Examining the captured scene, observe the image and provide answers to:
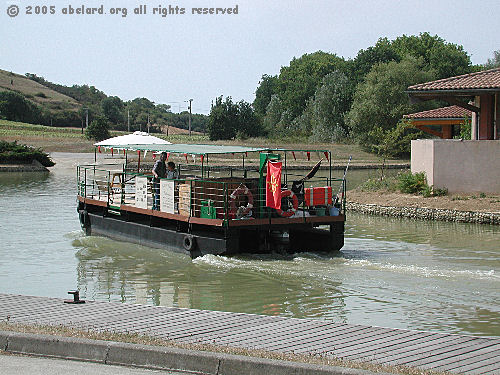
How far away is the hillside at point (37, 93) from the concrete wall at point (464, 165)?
140545mm

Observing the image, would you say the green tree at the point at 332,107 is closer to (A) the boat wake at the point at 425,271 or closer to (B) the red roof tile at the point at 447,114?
(B) the red roof tile at the point at 447,114

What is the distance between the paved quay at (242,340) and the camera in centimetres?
834

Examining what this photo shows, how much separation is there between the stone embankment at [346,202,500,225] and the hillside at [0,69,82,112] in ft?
456

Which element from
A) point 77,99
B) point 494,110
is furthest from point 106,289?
point 77,99

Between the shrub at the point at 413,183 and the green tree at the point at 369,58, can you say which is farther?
the green tree at the point at 369,58

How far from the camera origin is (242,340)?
930 centimetres

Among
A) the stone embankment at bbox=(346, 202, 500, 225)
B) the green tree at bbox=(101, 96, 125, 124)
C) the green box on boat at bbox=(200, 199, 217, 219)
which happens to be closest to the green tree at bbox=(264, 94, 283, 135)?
the green tree at bbox=(101, 96, 125, 124)

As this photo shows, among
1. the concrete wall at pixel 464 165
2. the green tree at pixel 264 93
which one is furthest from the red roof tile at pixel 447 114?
the green tree at pixel 264 93

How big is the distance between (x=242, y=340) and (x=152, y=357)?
123cm

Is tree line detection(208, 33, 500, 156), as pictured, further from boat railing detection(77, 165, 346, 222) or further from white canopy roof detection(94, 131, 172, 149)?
boat railing detection(77, 165, 346, 222)

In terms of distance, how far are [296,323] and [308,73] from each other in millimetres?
135242

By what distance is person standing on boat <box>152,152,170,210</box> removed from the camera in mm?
20797

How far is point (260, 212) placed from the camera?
18625 millimetres

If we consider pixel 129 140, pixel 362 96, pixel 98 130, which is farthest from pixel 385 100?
pixel 129 140
